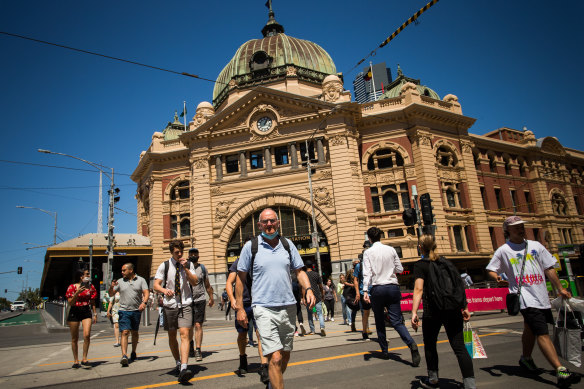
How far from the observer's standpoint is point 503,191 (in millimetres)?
38156

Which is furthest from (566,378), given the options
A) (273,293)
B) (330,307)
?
(330,307)

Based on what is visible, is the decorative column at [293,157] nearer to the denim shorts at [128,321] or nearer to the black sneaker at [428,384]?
the denim shorts at [128,321]

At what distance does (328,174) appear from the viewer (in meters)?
31.7

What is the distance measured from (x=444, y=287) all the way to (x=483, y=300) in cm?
1206

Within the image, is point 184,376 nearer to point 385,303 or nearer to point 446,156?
point 385,303

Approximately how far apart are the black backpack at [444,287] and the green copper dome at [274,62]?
114 feet

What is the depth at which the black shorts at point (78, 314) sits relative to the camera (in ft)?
25.8

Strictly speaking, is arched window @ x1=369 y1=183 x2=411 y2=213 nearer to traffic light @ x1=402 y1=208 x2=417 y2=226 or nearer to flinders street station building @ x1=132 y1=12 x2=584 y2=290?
flinders street station building @ x1=132 y1=12 x2=584 y2=290

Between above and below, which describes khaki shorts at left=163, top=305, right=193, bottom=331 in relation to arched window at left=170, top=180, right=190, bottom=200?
below

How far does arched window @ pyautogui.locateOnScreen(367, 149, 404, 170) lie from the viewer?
3344cm

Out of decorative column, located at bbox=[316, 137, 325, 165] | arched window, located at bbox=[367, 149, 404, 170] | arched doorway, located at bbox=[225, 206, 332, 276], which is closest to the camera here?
arched doorway, located at bbox=[225, 206, 332, 276]

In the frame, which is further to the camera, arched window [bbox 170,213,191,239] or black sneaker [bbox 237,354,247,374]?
arched window [bbox 170,213,191,239]

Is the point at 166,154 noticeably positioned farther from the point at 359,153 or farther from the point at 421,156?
the point at 421,156

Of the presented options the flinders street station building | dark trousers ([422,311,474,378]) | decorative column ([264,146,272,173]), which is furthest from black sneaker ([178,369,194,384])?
decorative column ([264,146,272,173])
